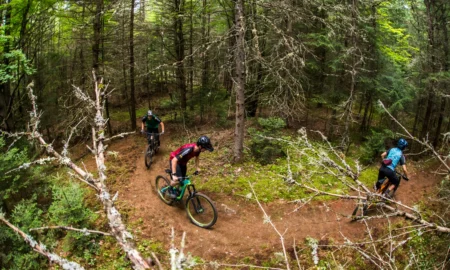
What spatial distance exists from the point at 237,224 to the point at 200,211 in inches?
44.6

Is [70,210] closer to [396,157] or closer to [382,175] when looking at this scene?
[382,175]

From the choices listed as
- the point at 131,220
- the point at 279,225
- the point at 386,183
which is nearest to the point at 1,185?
the point at 131,220

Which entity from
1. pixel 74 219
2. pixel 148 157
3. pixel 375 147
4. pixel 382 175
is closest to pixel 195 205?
pixel 74 219

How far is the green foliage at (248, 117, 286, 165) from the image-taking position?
10656 millimetres

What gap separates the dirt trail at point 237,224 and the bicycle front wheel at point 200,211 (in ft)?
0.66

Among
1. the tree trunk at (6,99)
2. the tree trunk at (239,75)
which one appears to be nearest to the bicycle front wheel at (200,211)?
the tree trunk at (239,75)

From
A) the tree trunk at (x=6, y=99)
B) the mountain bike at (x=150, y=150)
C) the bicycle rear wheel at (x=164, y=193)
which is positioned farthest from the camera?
the mountain bike at (x=150, y=150)

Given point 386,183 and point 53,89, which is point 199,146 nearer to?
point 386,183

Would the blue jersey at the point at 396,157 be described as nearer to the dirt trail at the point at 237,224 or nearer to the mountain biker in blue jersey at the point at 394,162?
the mountain biker in blue jersey at the point at 394,162

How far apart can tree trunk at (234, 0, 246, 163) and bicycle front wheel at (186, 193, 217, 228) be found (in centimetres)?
318

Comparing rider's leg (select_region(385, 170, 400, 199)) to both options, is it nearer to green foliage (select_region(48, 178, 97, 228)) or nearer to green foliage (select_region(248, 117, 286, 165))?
green foliage (select_region(248, 117, 286, 165))

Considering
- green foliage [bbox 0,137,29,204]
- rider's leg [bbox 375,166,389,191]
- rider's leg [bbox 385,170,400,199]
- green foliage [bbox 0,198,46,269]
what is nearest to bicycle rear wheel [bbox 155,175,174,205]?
green foliage [bbox 0,198,46,269]

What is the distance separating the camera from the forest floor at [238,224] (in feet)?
23.2

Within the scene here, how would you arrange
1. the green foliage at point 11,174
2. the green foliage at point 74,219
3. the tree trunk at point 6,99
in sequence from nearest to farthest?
the green foliage at point 74,219
the green foliage at point 11,174
the tree trunk at point 6,99
